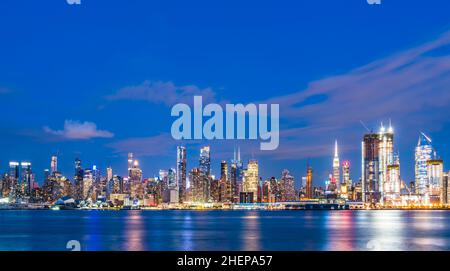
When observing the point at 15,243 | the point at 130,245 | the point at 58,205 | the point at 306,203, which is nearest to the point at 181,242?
the point at 130,245

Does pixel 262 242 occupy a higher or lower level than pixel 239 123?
lower

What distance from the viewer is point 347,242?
43.2 meters

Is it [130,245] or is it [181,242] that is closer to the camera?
[130,245]

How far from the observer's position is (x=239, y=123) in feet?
53.4
